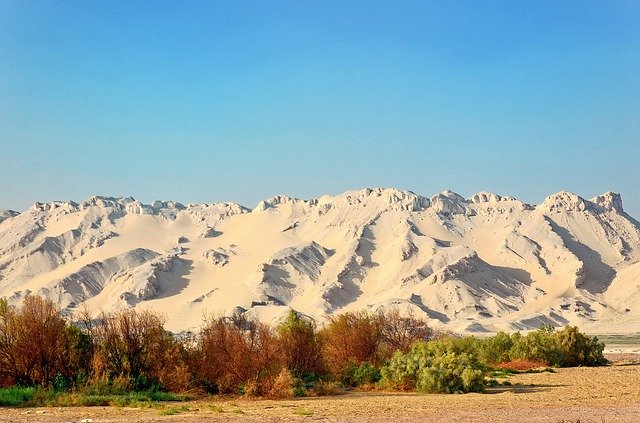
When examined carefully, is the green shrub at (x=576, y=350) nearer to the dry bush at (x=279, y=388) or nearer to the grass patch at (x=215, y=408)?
the dry bush at (x=279, y=388)

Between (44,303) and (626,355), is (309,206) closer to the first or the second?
(626,355)

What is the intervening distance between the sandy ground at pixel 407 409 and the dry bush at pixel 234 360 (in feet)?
7.27

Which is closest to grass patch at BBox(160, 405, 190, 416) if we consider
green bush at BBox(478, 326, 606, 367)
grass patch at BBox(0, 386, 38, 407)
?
grass patch at BBox(0, 386, 38, 407)

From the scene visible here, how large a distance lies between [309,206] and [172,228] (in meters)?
32.7

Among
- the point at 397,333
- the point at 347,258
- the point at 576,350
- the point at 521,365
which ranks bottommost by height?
the point at 521,365

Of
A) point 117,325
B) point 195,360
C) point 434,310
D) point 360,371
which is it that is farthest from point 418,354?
point 434,310

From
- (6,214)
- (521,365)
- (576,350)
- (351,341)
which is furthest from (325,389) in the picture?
(6,214)

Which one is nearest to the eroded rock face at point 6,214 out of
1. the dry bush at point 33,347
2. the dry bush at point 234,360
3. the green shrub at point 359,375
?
the green shrub at point 359,375

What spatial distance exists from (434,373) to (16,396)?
1515 centimetres

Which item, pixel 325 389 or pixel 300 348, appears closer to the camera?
pixel 325 389

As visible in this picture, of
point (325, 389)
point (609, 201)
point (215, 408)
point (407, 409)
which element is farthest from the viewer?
point (609, 201)

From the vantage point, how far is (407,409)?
2281cm

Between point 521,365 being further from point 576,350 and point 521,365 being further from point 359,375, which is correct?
point 359,375

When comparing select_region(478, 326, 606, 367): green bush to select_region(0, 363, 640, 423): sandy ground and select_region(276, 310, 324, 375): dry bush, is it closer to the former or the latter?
select_region(0, 363, 640, 423): sandy ground
